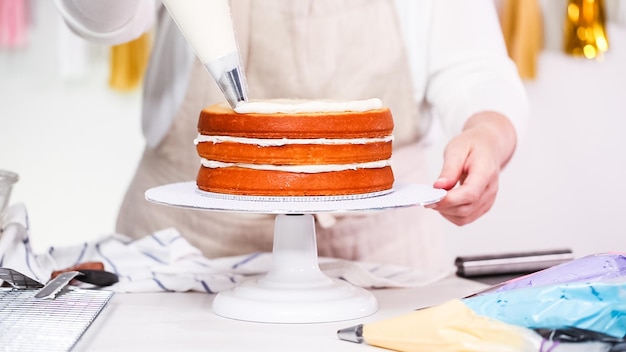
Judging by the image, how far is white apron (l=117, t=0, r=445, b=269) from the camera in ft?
4.92

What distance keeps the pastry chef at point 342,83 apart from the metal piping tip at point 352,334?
20.7 inches

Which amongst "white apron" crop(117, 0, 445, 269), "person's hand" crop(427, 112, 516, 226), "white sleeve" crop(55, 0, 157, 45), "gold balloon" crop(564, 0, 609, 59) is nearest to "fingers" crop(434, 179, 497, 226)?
"person's hand" crop(427, 112, 516, 226)

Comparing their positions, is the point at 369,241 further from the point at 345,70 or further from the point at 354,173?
the point at 354,173

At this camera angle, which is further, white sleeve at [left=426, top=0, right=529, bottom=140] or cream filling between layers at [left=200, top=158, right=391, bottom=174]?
white sleeve at [left=426, top=0, right=529, bottom=140]

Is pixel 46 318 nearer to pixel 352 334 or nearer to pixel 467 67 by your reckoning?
pixel 352 334

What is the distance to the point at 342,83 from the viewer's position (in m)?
1.56

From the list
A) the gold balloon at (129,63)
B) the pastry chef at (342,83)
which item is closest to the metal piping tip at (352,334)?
the pastry chef at (342,83)

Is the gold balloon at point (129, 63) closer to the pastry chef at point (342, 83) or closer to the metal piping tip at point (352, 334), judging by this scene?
the pastry chef at point (342, 83)

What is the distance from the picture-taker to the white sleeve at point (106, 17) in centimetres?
129

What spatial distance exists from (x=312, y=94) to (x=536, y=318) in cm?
85

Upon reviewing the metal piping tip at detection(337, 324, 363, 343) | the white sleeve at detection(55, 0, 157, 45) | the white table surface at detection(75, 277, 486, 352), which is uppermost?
the white sleeve at detection(55, 0, 157, 45)

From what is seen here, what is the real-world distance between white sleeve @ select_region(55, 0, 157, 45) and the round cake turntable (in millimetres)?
346

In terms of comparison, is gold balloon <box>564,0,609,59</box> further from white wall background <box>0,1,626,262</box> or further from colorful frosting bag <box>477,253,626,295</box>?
colorful frosting bag <box>477,253,626,295</box>

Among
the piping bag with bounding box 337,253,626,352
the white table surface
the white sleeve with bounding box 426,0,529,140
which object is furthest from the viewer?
the white sleeve with bounding box 426,0,529,140
